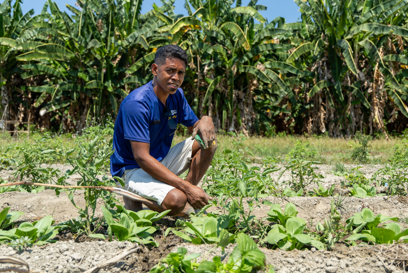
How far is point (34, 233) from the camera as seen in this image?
1835mm

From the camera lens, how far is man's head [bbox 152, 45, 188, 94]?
8.21 ft

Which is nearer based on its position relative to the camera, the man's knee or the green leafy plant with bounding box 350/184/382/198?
the man's knee

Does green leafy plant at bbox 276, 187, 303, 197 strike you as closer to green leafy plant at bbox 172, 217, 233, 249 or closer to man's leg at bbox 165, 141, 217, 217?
man's leg at bbox 165, 141, 217, 217

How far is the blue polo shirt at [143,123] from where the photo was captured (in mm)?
2352

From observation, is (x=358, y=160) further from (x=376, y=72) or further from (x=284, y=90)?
(x=376, y=72)

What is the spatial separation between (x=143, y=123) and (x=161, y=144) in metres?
0.48

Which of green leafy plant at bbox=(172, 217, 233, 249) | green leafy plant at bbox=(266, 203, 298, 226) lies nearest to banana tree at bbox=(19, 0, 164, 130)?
green leafy plant at bbox=(266, 203, 298, 226)

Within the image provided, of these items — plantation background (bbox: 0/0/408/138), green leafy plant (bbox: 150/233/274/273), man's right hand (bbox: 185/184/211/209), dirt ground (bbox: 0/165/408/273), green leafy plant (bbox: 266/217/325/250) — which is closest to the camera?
green leafy plant (bbox: 150/233/274/273)

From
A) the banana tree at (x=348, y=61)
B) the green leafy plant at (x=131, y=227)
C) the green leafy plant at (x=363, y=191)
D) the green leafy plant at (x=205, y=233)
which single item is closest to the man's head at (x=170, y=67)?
the green leafy plant at (x=131, y=227)

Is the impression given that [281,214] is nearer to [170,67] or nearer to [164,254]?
→ [164,254]

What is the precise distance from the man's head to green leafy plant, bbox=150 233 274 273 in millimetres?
1362

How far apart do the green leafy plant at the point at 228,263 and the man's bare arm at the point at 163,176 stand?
70 centimetres

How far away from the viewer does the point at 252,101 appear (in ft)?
41.0

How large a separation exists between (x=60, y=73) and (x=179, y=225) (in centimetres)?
1146
